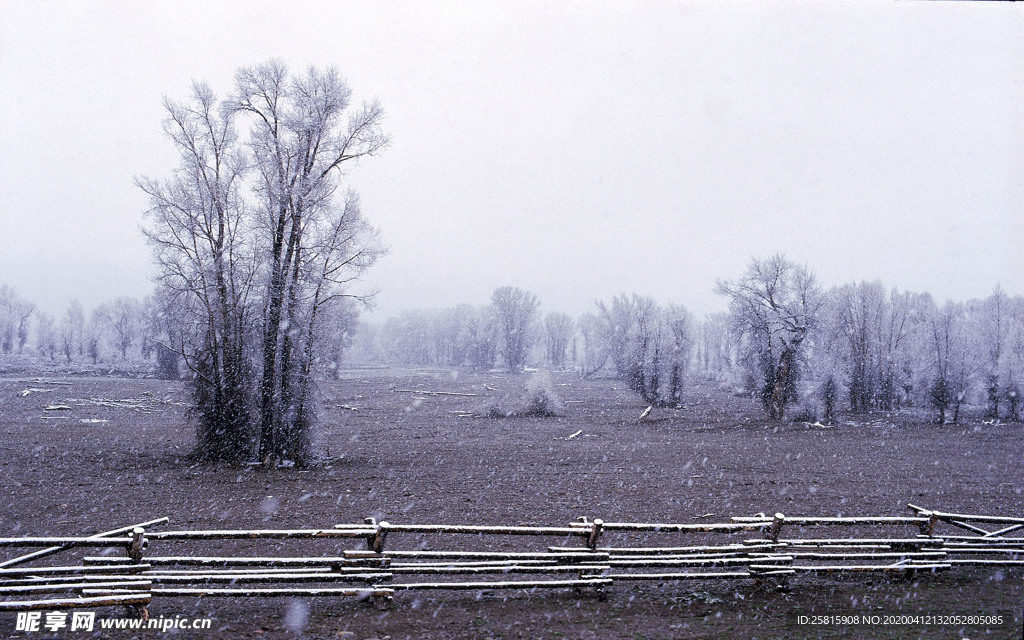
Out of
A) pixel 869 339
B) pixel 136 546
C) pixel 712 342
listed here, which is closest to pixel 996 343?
pixel 869 339

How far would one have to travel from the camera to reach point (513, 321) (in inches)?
3807

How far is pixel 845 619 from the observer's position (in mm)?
6590

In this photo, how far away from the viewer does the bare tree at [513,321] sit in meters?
95.9

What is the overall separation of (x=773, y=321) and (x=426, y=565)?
32853 millimetres

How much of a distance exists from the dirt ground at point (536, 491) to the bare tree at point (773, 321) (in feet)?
10.8

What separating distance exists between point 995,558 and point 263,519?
37.8ft

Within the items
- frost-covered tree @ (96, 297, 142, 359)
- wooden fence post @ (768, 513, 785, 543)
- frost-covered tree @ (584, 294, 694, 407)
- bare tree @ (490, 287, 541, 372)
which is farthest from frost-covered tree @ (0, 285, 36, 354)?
wooden fence post @ (768, 513, 785, 543)

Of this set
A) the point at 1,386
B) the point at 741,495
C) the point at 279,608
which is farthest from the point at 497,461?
the point at 1,386

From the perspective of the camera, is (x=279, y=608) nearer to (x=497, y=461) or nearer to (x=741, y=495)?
(x=741, y=495)

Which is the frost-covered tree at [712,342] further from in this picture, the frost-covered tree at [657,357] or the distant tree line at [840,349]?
the frost-covered tree at [657,357]

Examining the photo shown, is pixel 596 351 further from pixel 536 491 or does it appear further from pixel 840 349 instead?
pixel 536 491

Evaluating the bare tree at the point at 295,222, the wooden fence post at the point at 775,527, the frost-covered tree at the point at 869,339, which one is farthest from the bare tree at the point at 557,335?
the wooden fence post at the point at 775,527

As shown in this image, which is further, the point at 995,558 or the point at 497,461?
the point at 497,461

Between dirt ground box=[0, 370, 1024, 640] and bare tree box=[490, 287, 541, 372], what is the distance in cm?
6256
